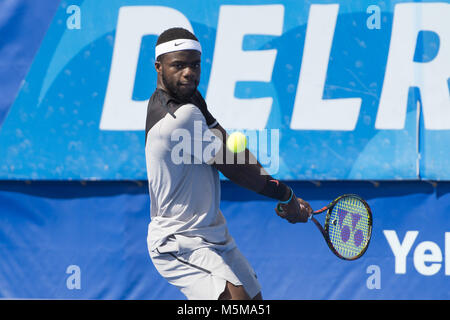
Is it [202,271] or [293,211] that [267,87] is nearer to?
[293,211]

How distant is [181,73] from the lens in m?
3.72

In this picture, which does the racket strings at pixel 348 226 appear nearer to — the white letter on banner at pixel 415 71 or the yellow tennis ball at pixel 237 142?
the yellow tennis ball at pixel 237 142

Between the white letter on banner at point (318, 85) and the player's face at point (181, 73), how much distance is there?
2138 mm

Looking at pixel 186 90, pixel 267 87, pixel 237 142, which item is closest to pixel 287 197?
pixel 237 142

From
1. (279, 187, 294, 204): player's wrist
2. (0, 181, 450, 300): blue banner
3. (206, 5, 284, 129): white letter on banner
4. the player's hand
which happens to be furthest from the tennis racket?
(206, 5, 284, 129): white letter on banner

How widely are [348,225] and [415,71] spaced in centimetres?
174

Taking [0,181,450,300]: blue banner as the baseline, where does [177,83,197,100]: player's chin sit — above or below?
above

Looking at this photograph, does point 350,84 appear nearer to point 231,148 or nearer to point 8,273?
point 231,148

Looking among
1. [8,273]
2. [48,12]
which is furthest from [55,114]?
[8,273]

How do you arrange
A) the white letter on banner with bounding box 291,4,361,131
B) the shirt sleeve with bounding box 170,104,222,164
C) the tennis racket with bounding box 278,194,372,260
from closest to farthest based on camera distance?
the shirt sleeve with bounding box 170,104,222,164, the tennis racket with bounding box 278,194,372,260, the white letter on banner with bounding box 291,4,361,131

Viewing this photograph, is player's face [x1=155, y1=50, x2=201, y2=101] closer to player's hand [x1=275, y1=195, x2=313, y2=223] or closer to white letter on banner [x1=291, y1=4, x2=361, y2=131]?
player's hand [x1=275, y1=195, x2=313, y2=223]

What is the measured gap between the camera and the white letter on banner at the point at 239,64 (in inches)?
229

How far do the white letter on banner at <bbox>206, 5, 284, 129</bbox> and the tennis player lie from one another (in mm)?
1992

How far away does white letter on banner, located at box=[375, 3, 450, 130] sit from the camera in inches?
223
